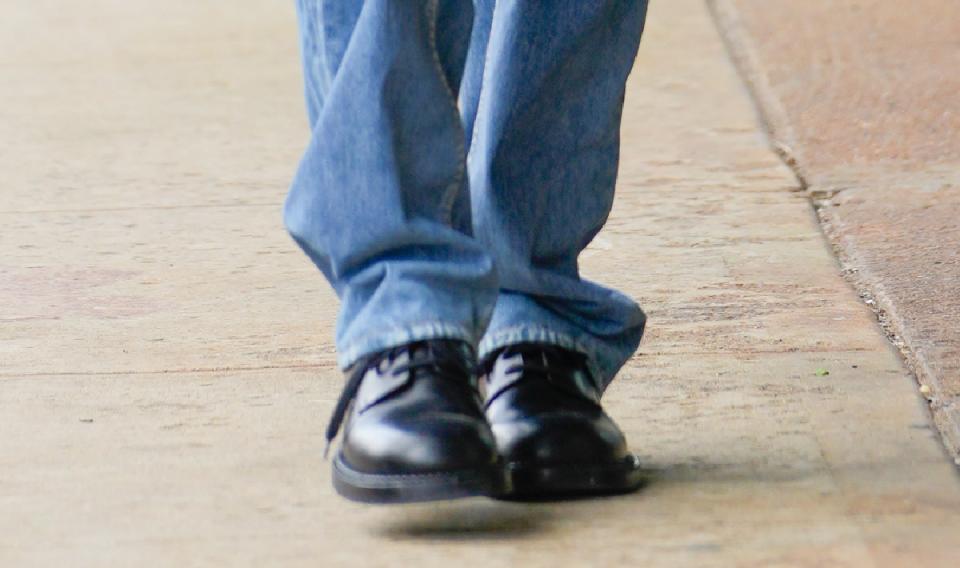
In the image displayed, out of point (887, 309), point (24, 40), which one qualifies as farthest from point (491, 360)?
point (24, 40)

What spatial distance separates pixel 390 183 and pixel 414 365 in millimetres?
189

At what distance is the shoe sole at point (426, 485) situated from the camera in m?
1.47

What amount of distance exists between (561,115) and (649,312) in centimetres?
66

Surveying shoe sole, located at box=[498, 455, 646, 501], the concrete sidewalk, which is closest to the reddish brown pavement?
the concrete sidewalk

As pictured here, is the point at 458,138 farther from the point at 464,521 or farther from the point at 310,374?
the point at 310,374

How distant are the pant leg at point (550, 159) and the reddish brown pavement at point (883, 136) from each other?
1.59ft

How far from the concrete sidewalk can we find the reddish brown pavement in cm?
6

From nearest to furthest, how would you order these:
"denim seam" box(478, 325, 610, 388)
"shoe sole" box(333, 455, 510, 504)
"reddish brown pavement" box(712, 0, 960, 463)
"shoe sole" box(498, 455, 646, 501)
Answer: "shoe sole" box(333, 455, 510, 504) < "shoe sole" box(498, 455, 646, 501) < "denim seam" box(478, 325, 610, 388) < "reddish brown pavement" box(712, 0, 960, 463)

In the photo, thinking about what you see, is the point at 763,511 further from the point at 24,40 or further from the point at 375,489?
the point at 24,40

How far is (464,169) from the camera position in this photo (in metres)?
1.58

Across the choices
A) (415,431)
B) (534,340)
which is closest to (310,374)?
(534,340)

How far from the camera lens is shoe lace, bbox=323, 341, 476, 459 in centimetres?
156

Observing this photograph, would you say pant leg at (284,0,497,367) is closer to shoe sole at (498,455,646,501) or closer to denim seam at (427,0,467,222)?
denim seam at (427,0,467,222)

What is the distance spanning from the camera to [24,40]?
15.6 feet
